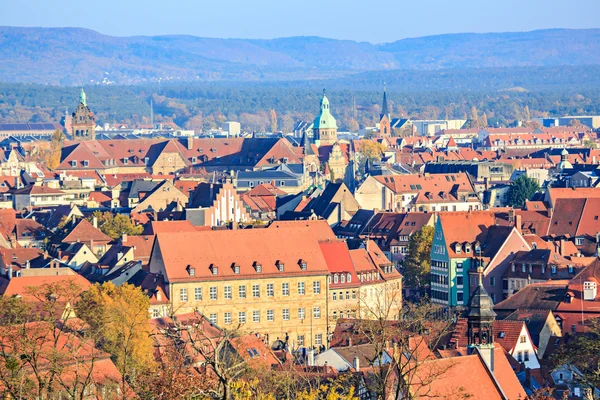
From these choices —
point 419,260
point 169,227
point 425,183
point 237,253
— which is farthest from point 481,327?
point 425,183

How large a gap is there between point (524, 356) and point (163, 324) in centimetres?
1147

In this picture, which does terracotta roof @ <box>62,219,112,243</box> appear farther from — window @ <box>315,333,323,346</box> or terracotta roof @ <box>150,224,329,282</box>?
window @ <box>315,333,323,346</box>

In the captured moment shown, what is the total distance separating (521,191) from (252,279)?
5899 cm

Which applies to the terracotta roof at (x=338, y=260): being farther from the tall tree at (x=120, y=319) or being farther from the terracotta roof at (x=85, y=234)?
the terracotta roof at (x=85, y=234)

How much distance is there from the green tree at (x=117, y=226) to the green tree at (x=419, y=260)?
1501 centimetres

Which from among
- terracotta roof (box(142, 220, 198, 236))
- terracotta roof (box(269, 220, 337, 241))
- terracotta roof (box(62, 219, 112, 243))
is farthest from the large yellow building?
terracotta roof (box(62, 219, 112, 243))

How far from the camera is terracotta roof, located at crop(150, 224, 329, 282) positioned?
6700 centimetres

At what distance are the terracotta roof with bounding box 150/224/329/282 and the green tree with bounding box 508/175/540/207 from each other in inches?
2124

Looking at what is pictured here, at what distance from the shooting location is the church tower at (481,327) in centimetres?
3976

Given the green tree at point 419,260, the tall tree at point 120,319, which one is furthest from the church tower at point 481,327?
the green tree at point 419,260

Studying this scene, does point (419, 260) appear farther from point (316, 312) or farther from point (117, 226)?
point (117, 226)

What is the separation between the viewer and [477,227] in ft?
271

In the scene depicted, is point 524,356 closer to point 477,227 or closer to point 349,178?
point 477,227

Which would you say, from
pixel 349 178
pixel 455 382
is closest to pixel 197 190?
pixel 349 178
